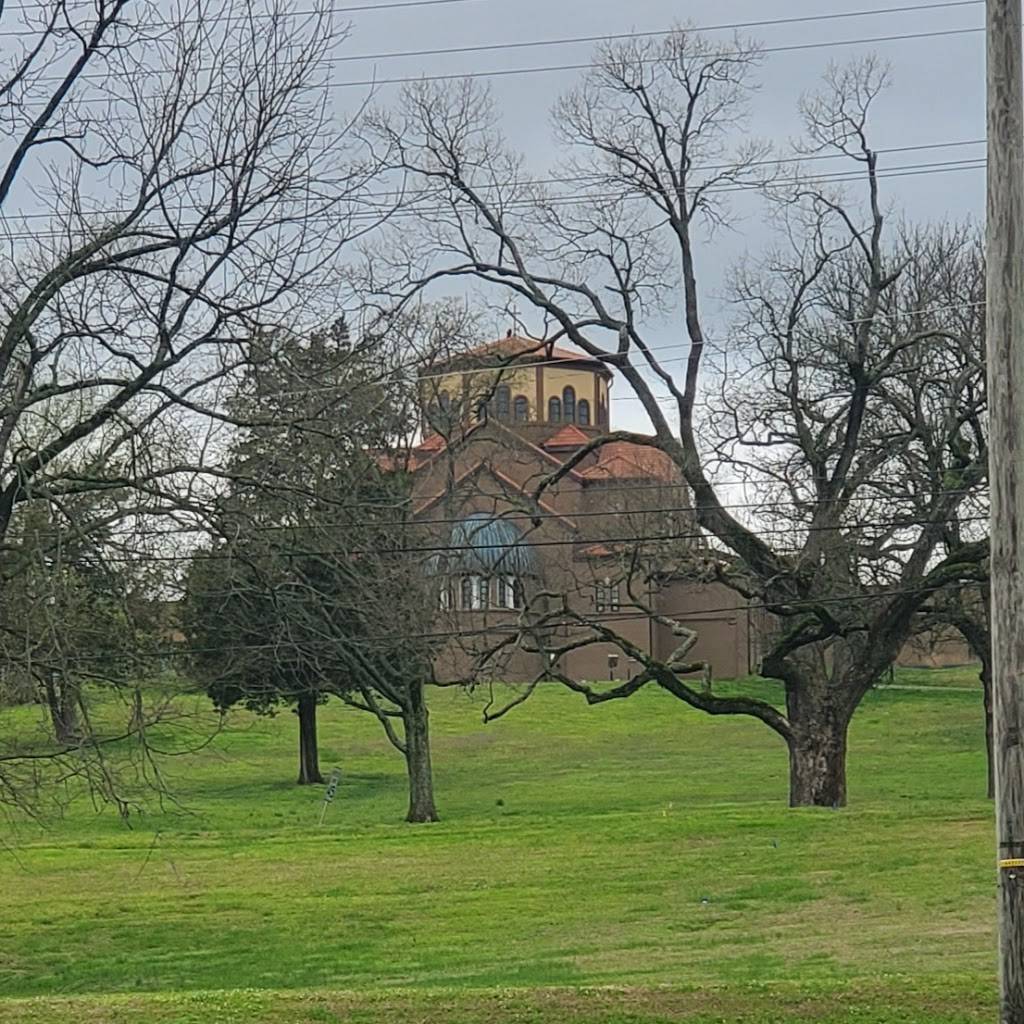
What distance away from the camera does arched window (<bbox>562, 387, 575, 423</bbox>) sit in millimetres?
77562

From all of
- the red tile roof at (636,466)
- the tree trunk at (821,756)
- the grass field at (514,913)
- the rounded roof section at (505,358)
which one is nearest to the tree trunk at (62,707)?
the grass field at (514,913)

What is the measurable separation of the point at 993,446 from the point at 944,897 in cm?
1135

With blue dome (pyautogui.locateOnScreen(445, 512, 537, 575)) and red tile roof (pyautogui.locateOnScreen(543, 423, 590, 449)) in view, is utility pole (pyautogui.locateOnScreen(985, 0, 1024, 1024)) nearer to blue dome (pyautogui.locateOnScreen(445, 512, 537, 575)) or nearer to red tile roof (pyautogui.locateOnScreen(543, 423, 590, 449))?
blue dome (pyautogui.locateOnScreen(445, 512, 537, 575))

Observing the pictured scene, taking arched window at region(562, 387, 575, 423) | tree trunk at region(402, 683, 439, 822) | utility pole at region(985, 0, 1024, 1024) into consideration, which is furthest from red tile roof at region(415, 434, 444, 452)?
arched window at region(562, 387, 575, 423)

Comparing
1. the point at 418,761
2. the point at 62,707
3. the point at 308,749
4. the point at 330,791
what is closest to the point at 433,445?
the point at 418,761

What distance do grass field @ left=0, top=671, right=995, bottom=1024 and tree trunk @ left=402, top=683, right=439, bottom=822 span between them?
2.44 feet

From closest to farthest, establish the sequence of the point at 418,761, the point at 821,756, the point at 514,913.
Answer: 1. the point at 514,913
2. the point at 821,756
3. the point at 418,761

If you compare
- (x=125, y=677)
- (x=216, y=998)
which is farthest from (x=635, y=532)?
(x=216, y=998)

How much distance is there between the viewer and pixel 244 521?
45.5 ft

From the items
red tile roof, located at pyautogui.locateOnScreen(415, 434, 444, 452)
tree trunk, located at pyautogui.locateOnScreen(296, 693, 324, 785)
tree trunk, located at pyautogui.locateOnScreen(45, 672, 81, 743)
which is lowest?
tree trunk, located at pyautogui.locateOnScreen(296, 693, 324, 785)

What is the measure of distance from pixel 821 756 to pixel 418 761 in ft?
35.6

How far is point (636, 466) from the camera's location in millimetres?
50469

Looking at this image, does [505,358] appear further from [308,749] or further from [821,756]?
[308,749]

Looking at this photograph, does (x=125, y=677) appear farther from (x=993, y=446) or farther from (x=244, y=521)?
(x=993, y=446)
